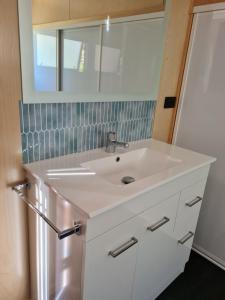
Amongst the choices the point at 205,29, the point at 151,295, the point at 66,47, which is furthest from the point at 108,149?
the point at 205,29

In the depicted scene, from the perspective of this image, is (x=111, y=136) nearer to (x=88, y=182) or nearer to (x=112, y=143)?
(x=112, y=143)

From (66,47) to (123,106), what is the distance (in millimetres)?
503

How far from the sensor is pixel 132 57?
4.74 ft

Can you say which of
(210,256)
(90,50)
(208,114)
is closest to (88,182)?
(90,50)

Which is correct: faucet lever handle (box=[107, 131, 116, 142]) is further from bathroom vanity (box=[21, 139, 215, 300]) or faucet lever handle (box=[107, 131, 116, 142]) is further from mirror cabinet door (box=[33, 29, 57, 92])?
mirror cabinet door (box=[33, 29, 57, 92])

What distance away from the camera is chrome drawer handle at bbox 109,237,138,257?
939 millimetres

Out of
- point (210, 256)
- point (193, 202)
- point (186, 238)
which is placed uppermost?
point (193, 202)

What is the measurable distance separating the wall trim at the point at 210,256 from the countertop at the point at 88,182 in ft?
2.97

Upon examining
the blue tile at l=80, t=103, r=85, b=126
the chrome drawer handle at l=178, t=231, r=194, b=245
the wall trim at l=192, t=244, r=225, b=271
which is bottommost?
the wall trim at l=192, t=244, r=225, b=271

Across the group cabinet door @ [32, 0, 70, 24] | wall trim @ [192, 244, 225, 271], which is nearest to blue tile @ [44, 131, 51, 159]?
cabinet door @ [32, 0, 70, 24]

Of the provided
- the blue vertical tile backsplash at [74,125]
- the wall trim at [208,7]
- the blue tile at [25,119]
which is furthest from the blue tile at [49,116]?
the wall trim at [208,7]

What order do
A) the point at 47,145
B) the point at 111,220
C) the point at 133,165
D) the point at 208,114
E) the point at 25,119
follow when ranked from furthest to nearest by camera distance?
the point at 208,114 < the point at 133,165 < the point at 47,145 < the point at 25,119 < the point at 111,220

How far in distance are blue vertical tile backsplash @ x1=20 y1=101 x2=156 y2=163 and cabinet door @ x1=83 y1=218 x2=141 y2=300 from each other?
0.50 m

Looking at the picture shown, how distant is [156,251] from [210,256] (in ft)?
2.76
